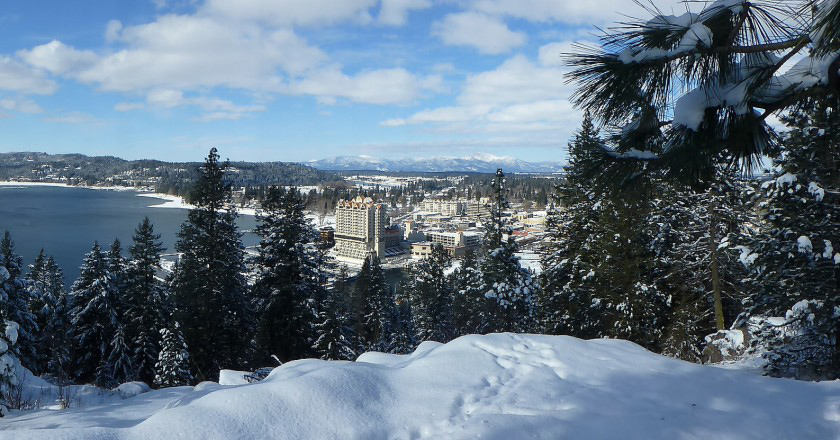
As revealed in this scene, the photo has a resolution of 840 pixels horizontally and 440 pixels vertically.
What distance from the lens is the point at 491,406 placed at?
290 centimetres

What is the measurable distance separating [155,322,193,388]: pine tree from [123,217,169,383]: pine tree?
400 centimetres

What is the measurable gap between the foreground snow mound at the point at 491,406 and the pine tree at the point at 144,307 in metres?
13.4

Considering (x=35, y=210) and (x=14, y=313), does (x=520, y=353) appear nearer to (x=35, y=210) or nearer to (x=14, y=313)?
(x=14, y=313)

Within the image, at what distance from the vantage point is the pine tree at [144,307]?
15.2 metres

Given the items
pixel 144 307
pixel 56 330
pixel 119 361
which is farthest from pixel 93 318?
pixel 56 330

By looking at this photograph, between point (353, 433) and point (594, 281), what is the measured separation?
10860 millimetres

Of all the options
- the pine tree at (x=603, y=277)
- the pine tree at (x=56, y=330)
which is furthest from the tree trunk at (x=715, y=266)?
the pine tree at (x=56, y=330)

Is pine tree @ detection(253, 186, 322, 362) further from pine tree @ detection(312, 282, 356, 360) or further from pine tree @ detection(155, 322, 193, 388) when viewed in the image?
pine tree @ detection(155, 322, 193, 388)

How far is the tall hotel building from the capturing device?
270 ft

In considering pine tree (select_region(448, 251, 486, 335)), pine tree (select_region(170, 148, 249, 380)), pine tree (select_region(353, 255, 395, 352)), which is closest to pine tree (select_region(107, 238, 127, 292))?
pine tree (select_region(170, 148, 249, 380))

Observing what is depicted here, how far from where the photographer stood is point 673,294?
469 inches

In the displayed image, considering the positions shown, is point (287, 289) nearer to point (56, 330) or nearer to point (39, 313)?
point (56, 330)

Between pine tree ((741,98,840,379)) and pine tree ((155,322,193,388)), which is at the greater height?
pine tree ((741,98,840,379))

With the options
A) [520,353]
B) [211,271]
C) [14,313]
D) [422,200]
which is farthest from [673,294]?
[422,200]
